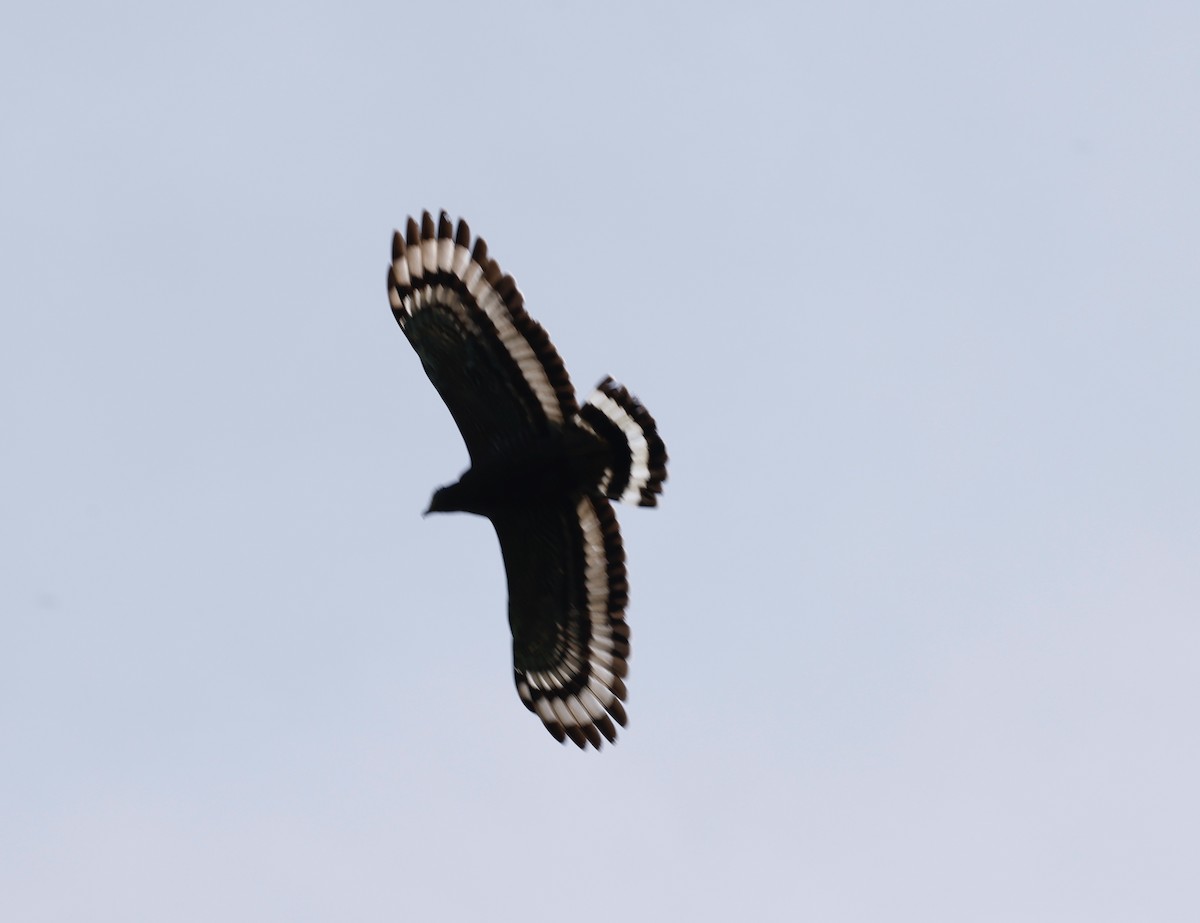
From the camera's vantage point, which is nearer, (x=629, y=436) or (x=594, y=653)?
(x=629, y=436)

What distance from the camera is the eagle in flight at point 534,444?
16984 mm

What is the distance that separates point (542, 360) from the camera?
16828mm

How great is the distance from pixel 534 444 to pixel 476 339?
109 cm

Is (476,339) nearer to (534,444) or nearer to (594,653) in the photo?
(534,444)

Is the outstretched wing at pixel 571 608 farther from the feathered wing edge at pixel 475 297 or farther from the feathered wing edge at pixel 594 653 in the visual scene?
the feathered wing edge at pixel 475 297

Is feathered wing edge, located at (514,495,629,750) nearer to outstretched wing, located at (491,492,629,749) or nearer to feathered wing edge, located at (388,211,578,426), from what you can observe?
outstretched wing, located at (491,492,629,749)

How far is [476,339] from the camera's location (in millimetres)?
17031

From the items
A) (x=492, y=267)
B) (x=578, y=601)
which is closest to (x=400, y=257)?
(x=492, y=267)

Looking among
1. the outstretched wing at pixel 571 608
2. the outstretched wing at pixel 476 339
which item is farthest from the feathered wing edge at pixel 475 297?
the outstretched wing at pixel 571 608

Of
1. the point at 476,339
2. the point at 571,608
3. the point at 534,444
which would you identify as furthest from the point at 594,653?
the point at 476,339

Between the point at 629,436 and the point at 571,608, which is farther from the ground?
the point at 629,436

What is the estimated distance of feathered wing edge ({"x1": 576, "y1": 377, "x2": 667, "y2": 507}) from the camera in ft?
55.9

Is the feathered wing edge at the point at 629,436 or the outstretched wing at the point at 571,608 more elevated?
the feathered wing edge at the point at 629,436

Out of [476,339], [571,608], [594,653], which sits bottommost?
[594,653]
